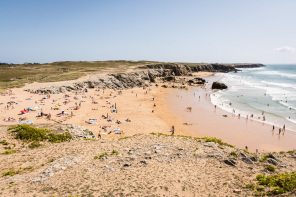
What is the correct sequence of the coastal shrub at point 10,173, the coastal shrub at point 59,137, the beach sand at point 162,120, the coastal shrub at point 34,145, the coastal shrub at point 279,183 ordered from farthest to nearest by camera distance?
the beach sand at point 162,120 < the coastal shrub at point 59,137 < the coastal shrub at point 34,145 < the coastal shrub at point 10,173 < the coastal shrub at point 279,183

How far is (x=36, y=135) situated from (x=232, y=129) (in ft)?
84.2

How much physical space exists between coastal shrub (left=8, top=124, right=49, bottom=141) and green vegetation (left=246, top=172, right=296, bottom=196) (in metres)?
16.5

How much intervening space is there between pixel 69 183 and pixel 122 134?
14.3 meters

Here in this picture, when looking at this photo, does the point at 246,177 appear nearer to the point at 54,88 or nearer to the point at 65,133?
the point at 65,133

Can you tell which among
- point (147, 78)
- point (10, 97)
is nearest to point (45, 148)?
point (10, 97)

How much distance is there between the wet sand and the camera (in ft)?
71.9

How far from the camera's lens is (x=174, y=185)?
9.10 m

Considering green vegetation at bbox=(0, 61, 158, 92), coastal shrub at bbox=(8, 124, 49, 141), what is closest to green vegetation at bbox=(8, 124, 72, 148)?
coastal shrub at bbox=(8, 124, 49, 141)

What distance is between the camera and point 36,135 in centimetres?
1571

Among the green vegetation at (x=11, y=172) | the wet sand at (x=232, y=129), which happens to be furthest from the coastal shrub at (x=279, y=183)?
the green vegetation at (x=11, y=172)

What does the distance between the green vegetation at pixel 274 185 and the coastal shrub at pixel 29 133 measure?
652 inches

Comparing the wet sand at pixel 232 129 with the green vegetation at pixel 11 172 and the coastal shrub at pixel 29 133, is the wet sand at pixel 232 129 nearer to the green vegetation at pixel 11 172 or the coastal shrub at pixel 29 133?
the coastal shrub at pixel 29 133

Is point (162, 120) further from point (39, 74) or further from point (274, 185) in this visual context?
point (39, 74)

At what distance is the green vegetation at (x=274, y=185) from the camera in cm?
752
